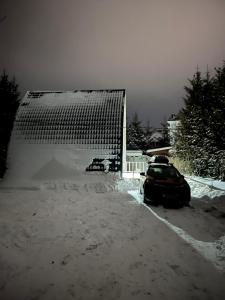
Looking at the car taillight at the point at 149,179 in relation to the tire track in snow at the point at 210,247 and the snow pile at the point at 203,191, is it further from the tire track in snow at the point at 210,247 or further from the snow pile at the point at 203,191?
the snow pile at the point at 203,191

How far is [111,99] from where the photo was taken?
1922 centimetres

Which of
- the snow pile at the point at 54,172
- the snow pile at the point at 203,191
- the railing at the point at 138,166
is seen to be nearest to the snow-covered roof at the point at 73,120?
the snow pile at the point at 54,172

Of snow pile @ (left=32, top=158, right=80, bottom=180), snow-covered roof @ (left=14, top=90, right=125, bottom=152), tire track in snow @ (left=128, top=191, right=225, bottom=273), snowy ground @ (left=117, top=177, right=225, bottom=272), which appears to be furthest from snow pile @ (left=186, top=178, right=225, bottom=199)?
snow pile @ (left=32, top=158, right=80, bottom=180)

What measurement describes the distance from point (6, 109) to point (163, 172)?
41.6 ft

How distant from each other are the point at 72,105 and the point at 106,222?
1273 centimetres

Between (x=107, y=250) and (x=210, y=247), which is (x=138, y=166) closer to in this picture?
(x=210, y=247)

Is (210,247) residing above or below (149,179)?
below

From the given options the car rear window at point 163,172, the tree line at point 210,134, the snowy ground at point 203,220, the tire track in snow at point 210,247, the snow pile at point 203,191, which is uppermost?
the tree line at point 210,134

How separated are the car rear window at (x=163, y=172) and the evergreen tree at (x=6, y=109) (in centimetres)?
964

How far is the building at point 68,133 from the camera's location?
15.8 m

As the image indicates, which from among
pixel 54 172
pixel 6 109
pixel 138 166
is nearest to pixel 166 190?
pixel 54 172

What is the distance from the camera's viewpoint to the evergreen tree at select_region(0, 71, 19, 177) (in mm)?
15766

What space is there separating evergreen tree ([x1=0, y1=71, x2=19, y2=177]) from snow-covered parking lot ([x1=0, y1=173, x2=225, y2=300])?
586cm

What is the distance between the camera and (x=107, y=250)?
19.7 feet
